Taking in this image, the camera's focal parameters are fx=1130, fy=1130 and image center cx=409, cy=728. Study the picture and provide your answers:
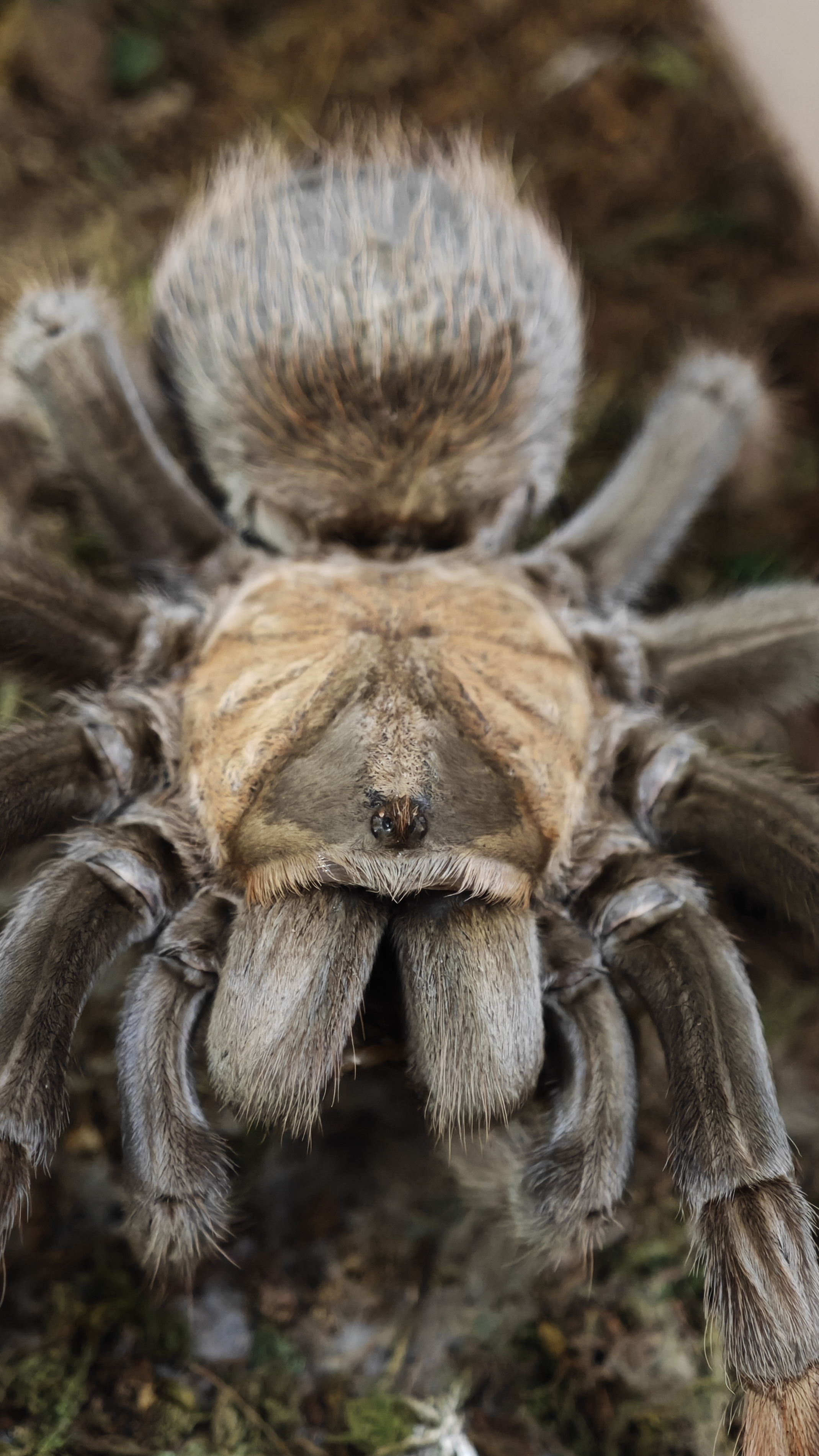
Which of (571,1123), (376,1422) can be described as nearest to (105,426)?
(571,1123)

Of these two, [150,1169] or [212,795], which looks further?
[212,795]

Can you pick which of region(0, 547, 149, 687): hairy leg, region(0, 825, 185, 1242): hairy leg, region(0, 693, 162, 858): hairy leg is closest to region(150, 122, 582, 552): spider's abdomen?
region(0, 547, 149, 687): hairy leg

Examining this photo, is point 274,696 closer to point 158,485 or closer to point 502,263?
point 158,485

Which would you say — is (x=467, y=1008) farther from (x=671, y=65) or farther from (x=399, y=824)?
(x=671, y=65)

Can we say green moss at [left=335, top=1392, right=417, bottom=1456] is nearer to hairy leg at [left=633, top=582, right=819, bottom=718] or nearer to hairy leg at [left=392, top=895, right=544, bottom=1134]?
hairy leg at [left=392, top=895, right=544, bottom=1134]

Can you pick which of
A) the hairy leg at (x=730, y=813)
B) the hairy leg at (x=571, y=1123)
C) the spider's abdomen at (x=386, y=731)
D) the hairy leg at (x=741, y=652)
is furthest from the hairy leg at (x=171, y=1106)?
the hairy leg at (x=741, y=652)

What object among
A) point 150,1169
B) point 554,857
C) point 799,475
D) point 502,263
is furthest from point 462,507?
point 150,1169
